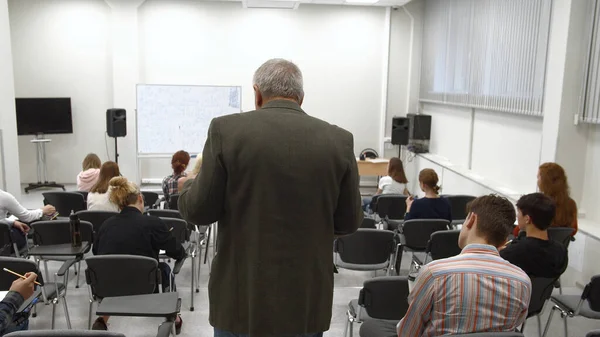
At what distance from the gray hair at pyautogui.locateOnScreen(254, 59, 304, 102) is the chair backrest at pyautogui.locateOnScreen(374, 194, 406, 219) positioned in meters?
4.04

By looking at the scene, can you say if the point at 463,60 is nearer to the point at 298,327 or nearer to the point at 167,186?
the point at 167,186

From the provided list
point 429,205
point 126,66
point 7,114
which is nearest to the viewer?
point 429,205

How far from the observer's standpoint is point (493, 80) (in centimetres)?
709

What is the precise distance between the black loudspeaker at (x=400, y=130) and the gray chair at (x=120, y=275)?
681cm

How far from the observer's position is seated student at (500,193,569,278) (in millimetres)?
3127

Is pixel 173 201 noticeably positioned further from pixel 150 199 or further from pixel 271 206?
pixel 271 206

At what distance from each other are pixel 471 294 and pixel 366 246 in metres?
2.26

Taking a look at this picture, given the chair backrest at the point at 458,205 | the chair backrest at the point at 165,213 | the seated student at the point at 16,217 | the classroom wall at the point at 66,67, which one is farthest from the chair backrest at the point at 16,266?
the classroom wall at the point at 66,67

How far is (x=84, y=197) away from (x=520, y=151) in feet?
17.4

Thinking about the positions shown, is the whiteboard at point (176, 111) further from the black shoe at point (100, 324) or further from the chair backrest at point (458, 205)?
the black shoe at point (100, 324)

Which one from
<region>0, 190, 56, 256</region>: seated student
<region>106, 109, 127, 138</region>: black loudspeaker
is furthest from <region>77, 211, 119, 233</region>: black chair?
<region>106, 109, 127, 138</region>: black loudspeaker

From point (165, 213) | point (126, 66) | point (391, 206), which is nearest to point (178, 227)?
point (165, 213)

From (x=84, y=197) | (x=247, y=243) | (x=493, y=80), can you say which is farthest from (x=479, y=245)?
(x=493, y=80)

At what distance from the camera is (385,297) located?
9.55 ft
